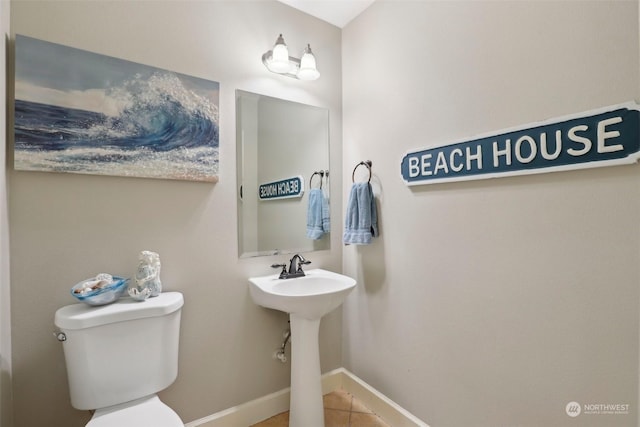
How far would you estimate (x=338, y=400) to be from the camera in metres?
1.89

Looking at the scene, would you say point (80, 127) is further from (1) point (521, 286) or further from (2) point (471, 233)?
(1) point (521, 286)

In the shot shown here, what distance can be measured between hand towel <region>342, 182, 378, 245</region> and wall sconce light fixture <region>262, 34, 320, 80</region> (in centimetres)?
74

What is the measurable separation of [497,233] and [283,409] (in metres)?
1.58

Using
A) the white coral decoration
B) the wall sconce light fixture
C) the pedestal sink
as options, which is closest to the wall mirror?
the wall sconce light fixture

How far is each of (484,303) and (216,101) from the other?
5.34ft

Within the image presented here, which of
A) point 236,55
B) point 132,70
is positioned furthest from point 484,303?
point 132,70

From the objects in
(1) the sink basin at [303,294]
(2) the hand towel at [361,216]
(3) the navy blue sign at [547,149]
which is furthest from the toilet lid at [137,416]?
(3) the navy blue sign at [547,149]

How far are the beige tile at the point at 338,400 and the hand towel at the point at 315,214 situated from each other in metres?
1.06

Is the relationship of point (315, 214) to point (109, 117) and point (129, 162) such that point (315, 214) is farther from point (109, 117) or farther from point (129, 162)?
point (109, 117)

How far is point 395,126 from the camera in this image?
1.66 metres

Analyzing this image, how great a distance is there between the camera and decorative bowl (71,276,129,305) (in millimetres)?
1112

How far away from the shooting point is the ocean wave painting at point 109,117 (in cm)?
114

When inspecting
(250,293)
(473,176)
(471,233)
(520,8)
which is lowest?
(250,293)

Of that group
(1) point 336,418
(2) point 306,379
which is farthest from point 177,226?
(1) point 336,418
